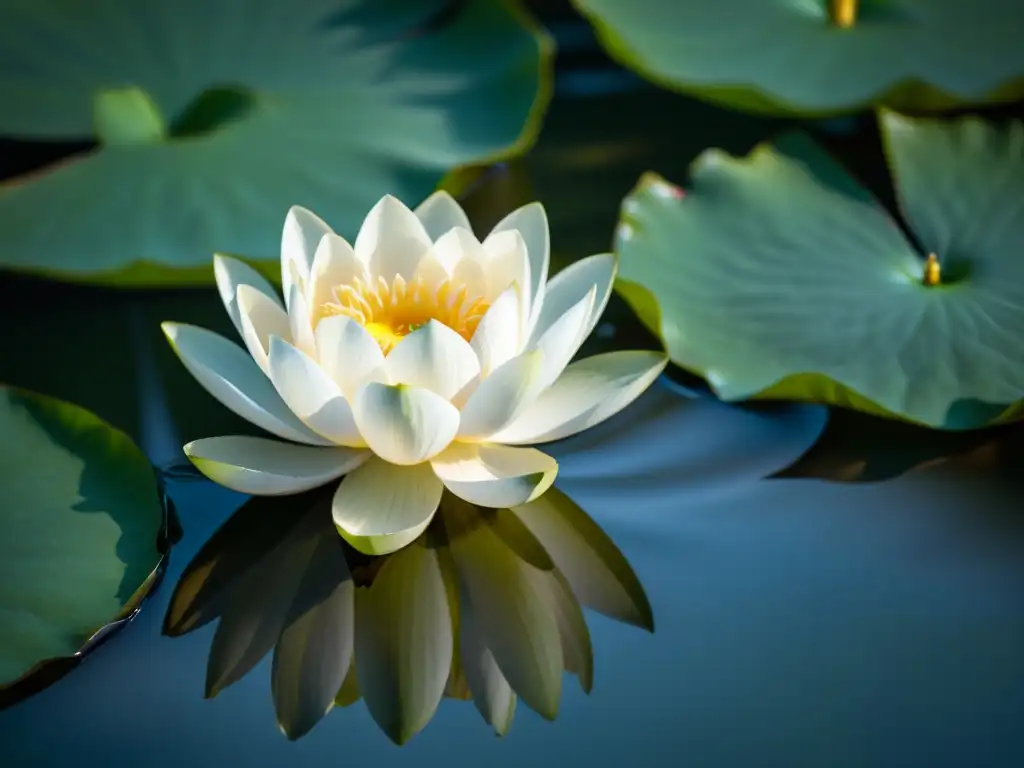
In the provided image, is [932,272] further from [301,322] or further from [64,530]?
[64,530]

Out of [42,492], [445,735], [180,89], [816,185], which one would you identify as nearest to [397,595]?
[445,735]

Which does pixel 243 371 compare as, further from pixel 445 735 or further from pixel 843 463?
pixel 843 463

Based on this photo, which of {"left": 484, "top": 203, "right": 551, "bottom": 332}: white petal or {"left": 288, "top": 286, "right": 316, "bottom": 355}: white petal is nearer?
{"left": 288, "top": 286, "right": 316, "bottom": 355}: white petal

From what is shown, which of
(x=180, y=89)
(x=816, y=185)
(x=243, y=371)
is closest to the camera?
(x=243, y=371)

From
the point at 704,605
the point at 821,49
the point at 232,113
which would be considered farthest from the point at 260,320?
the point at 821,49

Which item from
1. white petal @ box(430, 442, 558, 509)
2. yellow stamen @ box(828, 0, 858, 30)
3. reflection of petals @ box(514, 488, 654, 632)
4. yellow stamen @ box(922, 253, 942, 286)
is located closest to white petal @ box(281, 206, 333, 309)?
white petal @ box(430, 442, 558, 509)

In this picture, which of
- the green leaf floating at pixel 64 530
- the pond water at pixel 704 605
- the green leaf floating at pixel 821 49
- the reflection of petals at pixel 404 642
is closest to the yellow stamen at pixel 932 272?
the pond water at pixel 704 605

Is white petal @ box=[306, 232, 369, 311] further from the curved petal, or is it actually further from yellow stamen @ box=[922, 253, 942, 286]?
yellow stamen @ box=[922, 253, 942, 286]
